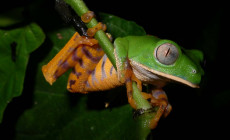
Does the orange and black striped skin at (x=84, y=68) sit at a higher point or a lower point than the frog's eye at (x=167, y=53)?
lower

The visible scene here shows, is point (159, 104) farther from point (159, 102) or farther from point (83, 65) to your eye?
point (83, 65)

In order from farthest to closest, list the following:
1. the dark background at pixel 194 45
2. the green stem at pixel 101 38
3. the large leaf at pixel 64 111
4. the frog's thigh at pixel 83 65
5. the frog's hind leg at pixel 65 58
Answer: the dark background at pixel 194 45, the large leaf at pixel 64 111, the frog's thigh at pixel 83 65, the frog's hind leg at pixel 65 58, the green stem at pixel 101 38

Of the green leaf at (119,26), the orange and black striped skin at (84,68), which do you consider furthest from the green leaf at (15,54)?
the green leaf at (119,26)

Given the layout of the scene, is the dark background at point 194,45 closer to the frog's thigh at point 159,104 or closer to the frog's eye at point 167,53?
the frog's thigh at point 159,104

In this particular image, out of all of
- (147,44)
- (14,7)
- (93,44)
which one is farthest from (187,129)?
(14,7)

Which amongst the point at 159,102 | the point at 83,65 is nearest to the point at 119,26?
the point at 83,65

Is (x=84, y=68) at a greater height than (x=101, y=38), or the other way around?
(x=101, y=38)
